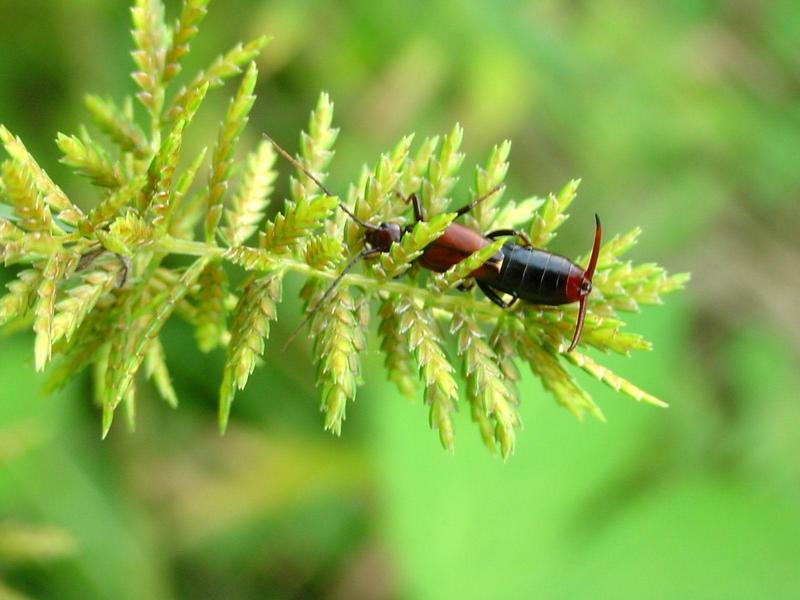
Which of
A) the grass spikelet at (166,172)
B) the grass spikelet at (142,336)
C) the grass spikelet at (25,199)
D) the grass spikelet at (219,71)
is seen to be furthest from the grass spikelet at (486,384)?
the grass spikelet at (25,199)

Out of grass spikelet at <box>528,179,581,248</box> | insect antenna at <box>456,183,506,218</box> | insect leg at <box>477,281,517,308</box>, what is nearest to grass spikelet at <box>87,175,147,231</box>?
insect antenna at <box>456,183,506,218</box>

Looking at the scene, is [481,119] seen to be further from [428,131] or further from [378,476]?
[378,476]

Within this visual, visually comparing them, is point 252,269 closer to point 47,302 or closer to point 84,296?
point 84,296

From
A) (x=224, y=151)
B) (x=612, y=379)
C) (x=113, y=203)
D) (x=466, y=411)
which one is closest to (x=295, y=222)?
(x=224, y=151)

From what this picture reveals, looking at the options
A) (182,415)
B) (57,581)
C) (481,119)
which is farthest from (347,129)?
(57,581)

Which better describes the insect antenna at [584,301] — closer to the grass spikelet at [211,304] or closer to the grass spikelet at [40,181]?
the grass spikelet at [211,304]

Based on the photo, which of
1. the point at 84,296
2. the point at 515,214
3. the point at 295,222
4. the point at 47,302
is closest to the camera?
the point at 47,302

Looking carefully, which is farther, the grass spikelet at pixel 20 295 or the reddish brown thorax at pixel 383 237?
the reddish brown thorax at pixel 383 237
